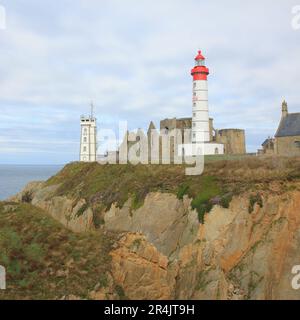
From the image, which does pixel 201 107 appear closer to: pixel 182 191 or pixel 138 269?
pixel 182 191

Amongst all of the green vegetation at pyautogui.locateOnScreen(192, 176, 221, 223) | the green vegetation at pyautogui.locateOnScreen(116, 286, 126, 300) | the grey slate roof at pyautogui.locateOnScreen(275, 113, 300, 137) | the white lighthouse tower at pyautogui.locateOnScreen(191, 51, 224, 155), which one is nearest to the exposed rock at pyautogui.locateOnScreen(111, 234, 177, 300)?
the green vegetation at pyautogui.locateOnScreen(116, 286, 126, 300)

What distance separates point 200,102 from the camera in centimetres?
5075

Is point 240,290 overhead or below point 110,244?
below

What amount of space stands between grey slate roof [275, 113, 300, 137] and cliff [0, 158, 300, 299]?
1330 cm

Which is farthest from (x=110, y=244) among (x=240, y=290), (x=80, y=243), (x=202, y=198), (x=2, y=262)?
(x=202, y=198)

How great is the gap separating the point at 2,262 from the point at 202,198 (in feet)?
58.5

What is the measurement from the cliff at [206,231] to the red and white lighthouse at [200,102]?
13.9 m

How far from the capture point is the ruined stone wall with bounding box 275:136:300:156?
1779 inches

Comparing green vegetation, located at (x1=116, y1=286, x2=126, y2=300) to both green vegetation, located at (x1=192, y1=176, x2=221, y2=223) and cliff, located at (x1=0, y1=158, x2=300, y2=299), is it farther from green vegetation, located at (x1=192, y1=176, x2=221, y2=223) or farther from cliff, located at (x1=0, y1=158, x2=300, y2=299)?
green vegetation, located at (x1=192, y1=176, x2=221, y2=223)

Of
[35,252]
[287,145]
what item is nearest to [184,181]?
[287,145]

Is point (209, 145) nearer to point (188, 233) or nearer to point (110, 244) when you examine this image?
point (188, 233)

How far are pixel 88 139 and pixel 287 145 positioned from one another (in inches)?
1610

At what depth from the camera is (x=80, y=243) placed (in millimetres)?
17125
